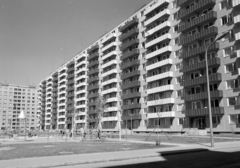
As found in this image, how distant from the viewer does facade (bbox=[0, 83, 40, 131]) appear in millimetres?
165250

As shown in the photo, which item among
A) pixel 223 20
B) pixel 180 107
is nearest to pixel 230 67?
pixel 223 20

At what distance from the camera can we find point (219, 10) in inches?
1807

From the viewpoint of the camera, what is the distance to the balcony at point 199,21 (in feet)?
151

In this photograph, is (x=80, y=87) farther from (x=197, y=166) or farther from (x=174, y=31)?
(x=197, y=166)

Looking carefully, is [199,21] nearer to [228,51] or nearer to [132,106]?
[228,51]

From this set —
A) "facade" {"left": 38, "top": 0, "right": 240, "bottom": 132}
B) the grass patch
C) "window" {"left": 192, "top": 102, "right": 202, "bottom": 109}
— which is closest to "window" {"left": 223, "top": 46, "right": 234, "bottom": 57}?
"facade" {"left": 38, "top": 0, "right": 240, "bottom": 132}

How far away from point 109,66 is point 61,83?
48.9 metres

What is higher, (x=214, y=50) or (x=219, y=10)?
(x=219, y=10)

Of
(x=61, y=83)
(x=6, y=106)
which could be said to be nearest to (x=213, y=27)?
(x=61, y=83)

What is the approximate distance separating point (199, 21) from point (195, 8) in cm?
310

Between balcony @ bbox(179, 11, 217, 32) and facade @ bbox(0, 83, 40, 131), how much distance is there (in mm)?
136174

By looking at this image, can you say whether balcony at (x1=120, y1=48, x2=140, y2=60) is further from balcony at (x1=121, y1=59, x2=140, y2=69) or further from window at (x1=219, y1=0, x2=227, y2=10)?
window at (x1=219, y1=0, x2=227, y2=10)

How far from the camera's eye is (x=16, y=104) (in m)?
171

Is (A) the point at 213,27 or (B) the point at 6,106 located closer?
(A) the point at 213,27
